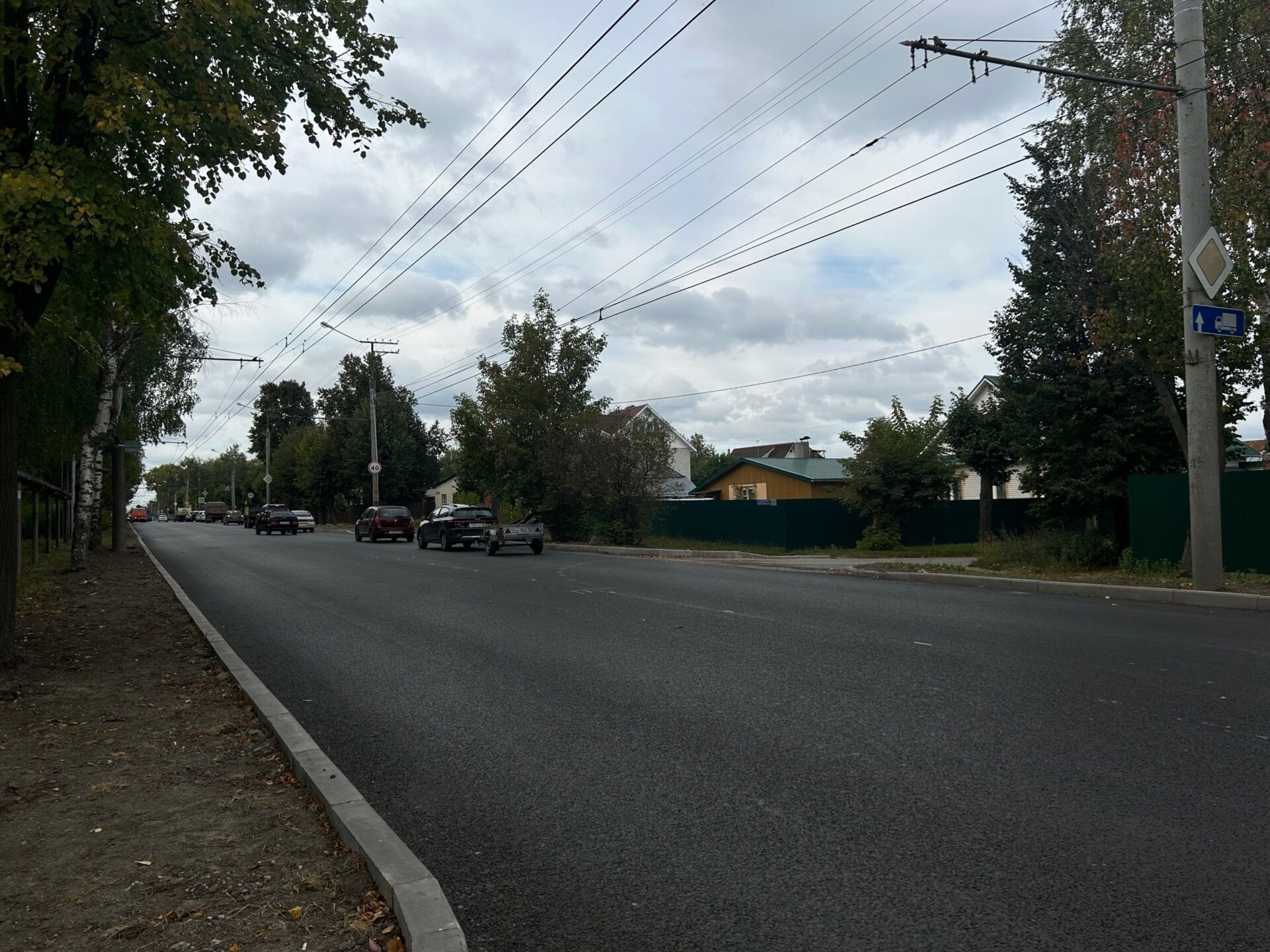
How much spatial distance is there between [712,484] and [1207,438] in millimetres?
39323

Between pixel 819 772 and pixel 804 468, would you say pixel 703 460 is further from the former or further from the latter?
pixel 819 772

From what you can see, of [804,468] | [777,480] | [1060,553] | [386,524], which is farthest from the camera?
[804,468]

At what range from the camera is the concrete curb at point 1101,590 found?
13.1m

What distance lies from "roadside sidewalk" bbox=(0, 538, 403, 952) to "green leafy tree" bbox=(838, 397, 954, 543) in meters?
24.3

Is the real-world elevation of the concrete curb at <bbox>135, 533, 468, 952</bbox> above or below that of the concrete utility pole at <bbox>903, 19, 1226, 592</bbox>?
below

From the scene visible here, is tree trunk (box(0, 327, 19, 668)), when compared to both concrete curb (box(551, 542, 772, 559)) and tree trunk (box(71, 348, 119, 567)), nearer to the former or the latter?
tree trunk (box(71, 348, 119, 567))

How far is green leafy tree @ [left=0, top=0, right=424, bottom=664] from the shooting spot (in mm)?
7918

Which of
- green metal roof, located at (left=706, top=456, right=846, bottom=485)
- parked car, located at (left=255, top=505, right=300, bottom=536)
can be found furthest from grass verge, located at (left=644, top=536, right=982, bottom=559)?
parked car, located at (left=255, top=505, right=300, bottom=536)

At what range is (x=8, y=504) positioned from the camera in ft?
29.3

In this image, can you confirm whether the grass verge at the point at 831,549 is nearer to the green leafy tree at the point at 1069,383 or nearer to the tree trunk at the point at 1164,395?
the green leafy tree at the point at 1069,383

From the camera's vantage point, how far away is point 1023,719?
22.0 ft

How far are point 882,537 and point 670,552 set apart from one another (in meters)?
6.62

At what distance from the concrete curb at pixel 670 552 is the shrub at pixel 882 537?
3.48m

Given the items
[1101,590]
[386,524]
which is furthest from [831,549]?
[386,524]
